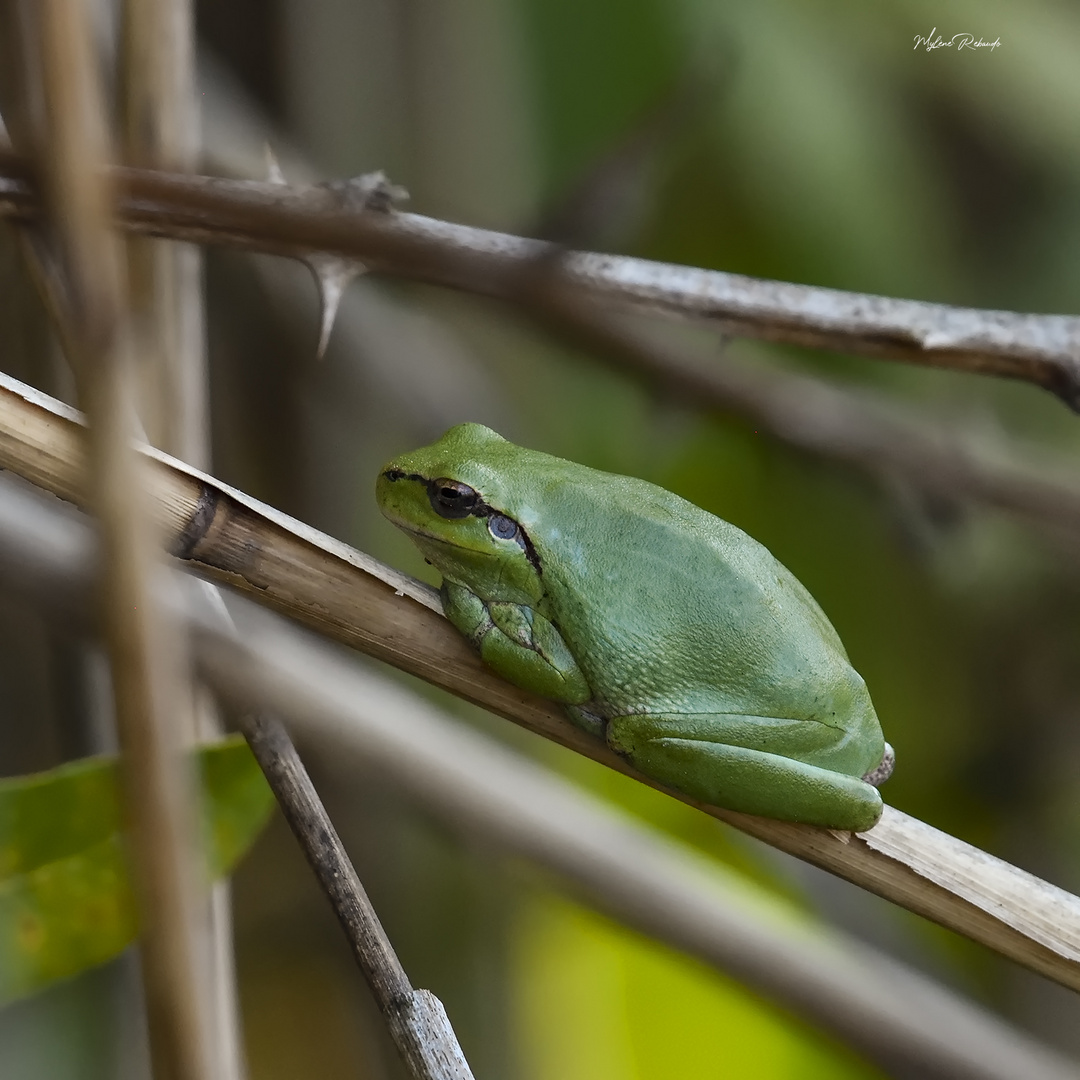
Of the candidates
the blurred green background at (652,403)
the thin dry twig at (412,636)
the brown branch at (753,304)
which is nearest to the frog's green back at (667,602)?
the thin dry twig at (412,636)

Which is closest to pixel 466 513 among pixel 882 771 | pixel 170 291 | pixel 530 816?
pixel 530 816

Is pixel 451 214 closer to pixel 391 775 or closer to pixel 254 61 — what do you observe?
pixel 254 61

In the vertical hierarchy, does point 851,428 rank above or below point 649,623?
above

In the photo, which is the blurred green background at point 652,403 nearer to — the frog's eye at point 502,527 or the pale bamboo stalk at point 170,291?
the pale bamboo stalk at point 170,291

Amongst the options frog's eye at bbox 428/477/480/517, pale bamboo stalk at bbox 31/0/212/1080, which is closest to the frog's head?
frog's eye at bbox 428/477/480/517

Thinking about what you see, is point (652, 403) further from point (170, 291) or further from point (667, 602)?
point (170, 291)

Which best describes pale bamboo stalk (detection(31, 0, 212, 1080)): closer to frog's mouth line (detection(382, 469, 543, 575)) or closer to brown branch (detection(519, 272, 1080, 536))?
frog's mouth line (detection(382, 469, 543, 575))

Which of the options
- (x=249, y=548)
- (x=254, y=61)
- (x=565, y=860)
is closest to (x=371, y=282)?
(x=254, y=61)
